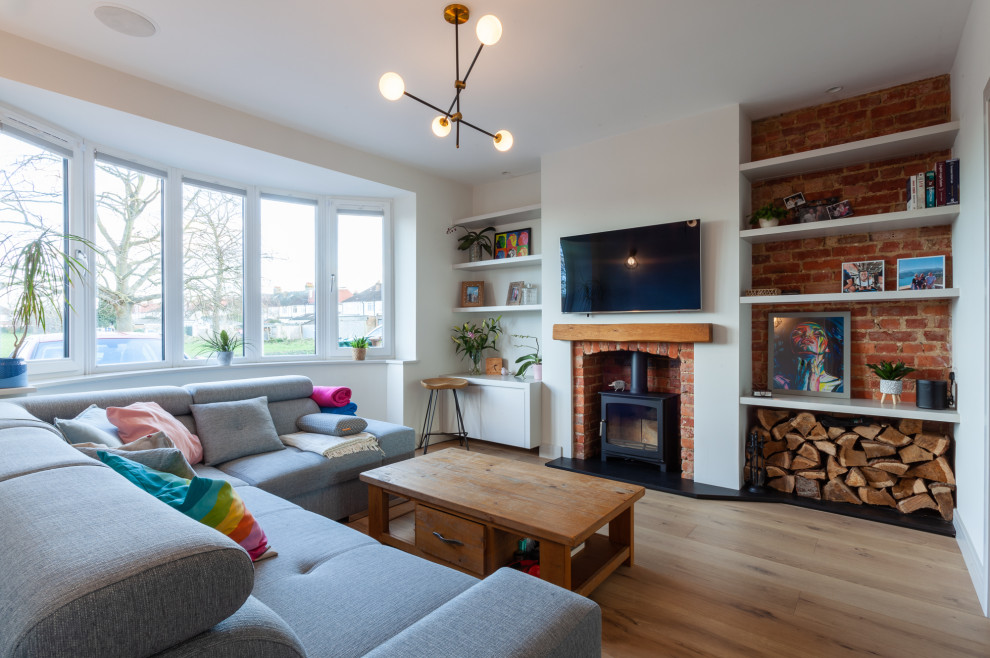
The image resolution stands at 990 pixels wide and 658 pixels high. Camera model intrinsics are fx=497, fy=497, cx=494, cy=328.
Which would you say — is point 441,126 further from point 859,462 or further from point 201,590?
point 859,462

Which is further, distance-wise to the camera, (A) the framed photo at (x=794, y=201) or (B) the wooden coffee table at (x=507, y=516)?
(A) the framed photo at (x=794, y=201)

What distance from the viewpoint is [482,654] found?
3.03 ft

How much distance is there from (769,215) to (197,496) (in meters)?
3.53

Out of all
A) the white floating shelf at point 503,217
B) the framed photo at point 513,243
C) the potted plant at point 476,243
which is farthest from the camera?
the potted plant at point 476,243

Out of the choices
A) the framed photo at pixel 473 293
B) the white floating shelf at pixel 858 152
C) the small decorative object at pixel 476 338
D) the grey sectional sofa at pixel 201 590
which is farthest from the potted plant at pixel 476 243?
the grey sectional sofa at pixel 201 590

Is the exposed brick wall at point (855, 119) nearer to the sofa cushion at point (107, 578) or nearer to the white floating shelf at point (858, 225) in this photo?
the white floating shelf at point (858, 225)

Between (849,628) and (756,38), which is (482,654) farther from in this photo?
(756,38)

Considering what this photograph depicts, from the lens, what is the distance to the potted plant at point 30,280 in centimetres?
256

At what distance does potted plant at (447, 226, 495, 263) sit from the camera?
16.8 ft

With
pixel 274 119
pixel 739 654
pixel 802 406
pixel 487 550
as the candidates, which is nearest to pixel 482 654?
pixel 487 550

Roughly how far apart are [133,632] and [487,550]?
60.4 inches

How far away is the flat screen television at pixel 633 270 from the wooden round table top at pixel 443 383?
3.82 feet

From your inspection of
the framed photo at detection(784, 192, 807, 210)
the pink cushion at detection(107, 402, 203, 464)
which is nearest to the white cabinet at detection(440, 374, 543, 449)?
the framed photo at detection(784, 192, 807, 210)

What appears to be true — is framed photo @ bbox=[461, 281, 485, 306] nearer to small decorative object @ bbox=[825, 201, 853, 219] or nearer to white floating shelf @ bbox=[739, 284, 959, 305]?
white floating shelf @ bbox=[739, 284, 959, 305]
